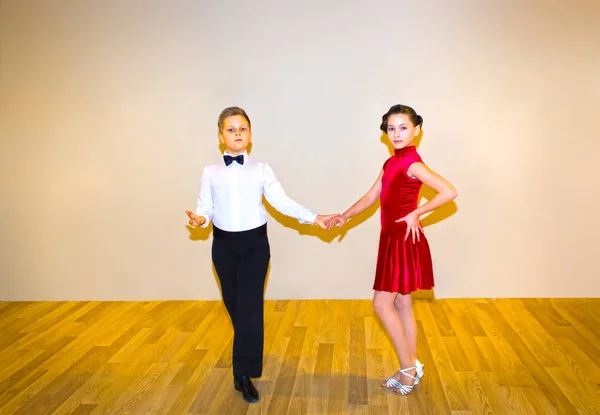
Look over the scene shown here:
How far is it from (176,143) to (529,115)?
270 centimetres

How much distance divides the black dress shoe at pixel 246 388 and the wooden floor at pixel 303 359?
4cm

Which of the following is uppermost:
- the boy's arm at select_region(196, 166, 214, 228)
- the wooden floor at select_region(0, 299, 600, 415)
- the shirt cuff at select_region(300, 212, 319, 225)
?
the boy's arm at select_region(196, 166, 214, 228)

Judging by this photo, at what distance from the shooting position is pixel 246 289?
3.41m

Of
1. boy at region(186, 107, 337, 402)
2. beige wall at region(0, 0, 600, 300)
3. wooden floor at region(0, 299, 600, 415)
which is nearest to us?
wooden floor at region(0, 299, 600, 415)

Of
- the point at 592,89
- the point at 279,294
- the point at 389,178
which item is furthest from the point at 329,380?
the point at 592,89

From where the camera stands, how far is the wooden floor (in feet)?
10.7

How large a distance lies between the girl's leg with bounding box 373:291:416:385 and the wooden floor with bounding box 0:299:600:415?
0.47ft

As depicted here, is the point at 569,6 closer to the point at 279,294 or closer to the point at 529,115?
the point at 529,115

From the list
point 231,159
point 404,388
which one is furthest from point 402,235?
point 231,159

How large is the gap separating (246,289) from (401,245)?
846 mm

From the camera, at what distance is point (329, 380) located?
355cm

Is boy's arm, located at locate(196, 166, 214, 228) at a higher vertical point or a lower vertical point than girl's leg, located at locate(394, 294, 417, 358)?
higher

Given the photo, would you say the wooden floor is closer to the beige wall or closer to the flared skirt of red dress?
the beige wall

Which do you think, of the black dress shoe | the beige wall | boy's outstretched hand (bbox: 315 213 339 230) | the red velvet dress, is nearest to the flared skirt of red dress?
the red velvet dress
